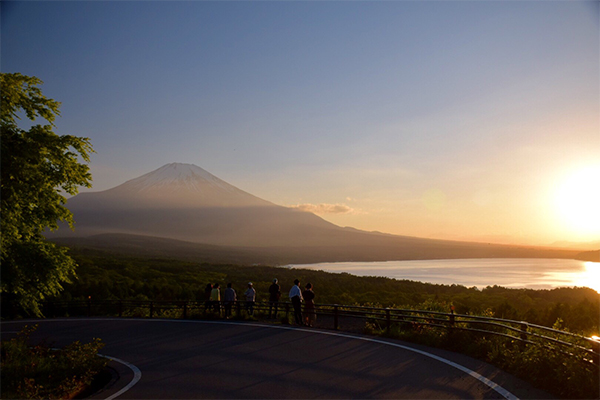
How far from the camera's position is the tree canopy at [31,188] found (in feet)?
35.2

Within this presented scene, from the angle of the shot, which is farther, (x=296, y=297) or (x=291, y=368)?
(x=296, y=297)

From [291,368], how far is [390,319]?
238 inches

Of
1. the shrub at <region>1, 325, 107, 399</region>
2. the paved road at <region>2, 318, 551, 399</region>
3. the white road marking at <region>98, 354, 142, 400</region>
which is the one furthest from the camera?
the shrub at <region>1, 325, 107, 399</region>

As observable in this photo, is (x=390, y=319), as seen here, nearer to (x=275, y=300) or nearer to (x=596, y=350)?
(x=275, y=300)

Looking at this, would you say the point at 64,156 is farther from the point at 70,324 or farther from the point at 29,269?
the point at 70,324

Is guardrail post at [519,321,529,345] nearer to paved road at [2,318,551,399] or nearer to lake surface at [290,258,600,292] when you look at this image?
paved road at [2,318,551,399]

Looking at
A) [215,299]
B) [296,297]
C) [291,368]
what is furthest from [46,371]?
[215,299]

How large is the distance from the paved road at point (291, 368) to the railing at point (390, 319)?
1037 mm

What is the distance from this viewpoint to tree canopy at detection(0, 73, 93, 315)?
10719mm

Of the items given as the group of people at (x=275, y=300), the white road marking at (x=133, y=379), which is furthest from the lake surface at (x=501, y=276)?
the white road marking at (x=133, y=379)

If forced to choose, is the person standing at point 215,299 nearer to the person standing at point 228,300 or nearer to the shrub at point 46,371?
the person standing at point 228,300

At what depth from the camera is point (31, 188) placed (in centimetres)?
1113

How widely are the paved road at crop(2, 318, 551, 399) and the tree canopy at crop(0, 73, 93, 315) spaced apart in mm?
2845

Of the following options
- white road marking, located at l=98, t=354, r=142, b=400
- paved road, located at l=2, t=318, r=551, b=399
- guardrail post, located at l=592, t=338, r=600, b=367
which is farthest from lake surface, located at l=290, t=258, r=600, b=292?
white road marking, located at l=98, t=354, r=142, b=400
